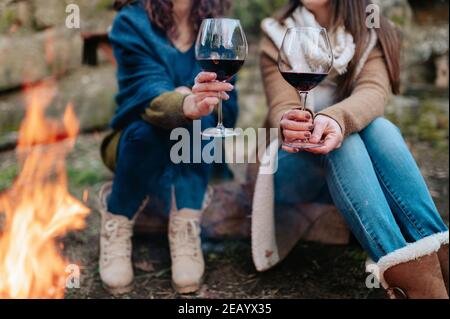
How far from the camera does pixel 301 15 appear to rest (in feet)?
7.34

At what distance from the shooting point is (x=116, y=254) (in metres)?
2.24

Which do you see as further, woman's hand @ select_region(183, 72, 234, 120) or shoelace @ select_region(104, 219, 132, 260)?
Answer: shoelace @ select_region(104, 219, 132, 260)

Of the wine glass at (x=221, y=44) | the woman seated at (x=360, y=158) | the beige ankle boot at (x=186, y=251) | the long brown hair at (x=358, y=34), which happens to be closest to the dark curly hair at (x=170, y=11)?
the woman seated at (x=360, y=158)

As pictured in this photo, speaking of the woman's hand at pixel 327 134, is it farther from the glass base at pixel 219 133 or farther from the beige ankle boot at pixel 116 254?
the beige ankle boot at pixel 116 254

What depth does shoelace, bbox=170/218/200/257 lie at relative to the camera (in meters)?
2.26

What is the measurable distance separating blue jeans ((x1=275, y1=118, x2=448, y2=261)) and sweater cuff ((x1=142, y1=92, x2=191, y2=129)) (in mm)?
540

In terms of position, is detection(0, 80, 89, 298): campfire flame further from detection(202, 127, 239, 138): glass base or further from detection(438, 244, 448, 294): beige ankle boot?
detection(438, 244, 448, 294): beige ankle boot

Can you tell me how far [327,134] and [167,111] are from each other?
1.95 ft

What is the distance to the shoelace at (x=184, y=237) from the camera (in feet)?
7.43

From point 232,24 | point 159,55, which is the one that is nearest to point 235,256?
point 159,55

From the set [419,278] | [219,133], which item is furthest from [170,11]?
[419,278]

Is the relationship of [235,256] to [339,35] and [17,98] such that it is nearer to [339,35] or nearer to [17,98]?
[339,35]

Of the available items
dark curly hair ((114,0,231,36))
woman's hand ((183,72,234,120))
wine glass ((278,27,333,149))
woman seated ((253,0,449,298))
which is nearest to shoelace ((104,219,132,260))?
woman seated ((253,0,449,298))
